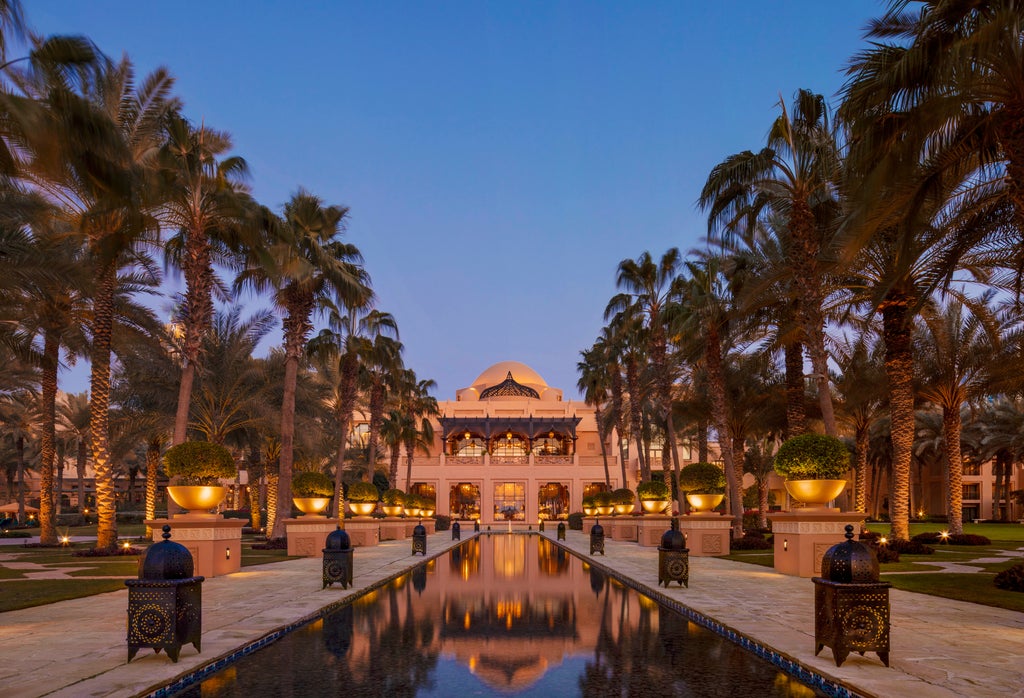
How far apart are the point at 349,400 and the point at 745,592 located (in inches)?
982

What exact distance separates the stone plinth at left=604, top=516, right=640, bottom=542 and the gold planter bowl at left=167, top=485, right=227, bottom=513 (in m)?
22.0

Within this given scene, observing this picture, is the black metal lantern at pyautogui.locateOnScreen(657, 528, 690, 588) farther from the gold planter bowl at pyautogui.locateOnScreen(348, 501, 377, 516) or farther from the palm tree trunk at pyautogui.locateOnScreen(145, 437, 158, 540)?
the palm tree trunk at pyautogui.locateOnScreen(145, 437, 158, 540)

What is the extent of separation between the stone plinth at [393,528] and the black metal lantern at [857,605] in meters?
32.2

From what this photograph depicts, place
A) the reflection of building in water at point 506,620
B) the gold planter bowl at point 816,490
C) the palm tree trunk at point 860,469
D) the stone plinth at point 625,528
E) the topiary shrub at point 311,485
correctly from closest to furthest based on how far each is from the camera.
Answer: the reflection of building in water at point 506,620, the gold planter bowl at point 816,490, the topiary shrub at point 311,485, the palm tree trunk at point 860,469, the stone plinth at point 625,528

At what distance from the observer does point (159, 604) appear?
797 centimetres

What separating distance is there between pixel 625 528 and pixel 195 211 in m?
24.7

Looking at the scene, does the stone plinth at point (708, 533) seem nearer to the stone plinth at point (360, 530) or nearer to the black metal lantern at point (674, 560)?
the black metal lantern at point (674, 560)

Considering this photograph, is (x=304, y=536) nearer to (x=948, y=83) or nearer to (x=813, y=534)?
(x=813, y=534)

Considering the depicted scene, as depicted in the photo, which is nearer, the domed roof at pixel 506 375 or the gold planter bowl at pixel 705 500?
the gold planter bowl at pixel 705 500

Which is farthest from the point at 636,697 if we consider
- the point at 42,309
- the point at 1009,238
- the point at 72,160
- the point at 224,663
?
the point at 42,309

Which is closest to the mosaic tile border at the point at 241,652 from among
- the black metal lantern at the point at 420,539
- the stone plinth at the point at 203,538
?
the stone plinth at the point at 203,538

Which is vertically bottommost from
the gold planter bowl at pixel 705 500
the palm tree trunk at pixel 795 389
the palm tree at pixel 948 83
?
the gold planter bowl at pixel 705 500

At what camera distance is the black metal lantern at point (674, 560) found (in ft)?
49.9

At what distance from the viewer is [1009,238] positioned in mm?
17656
